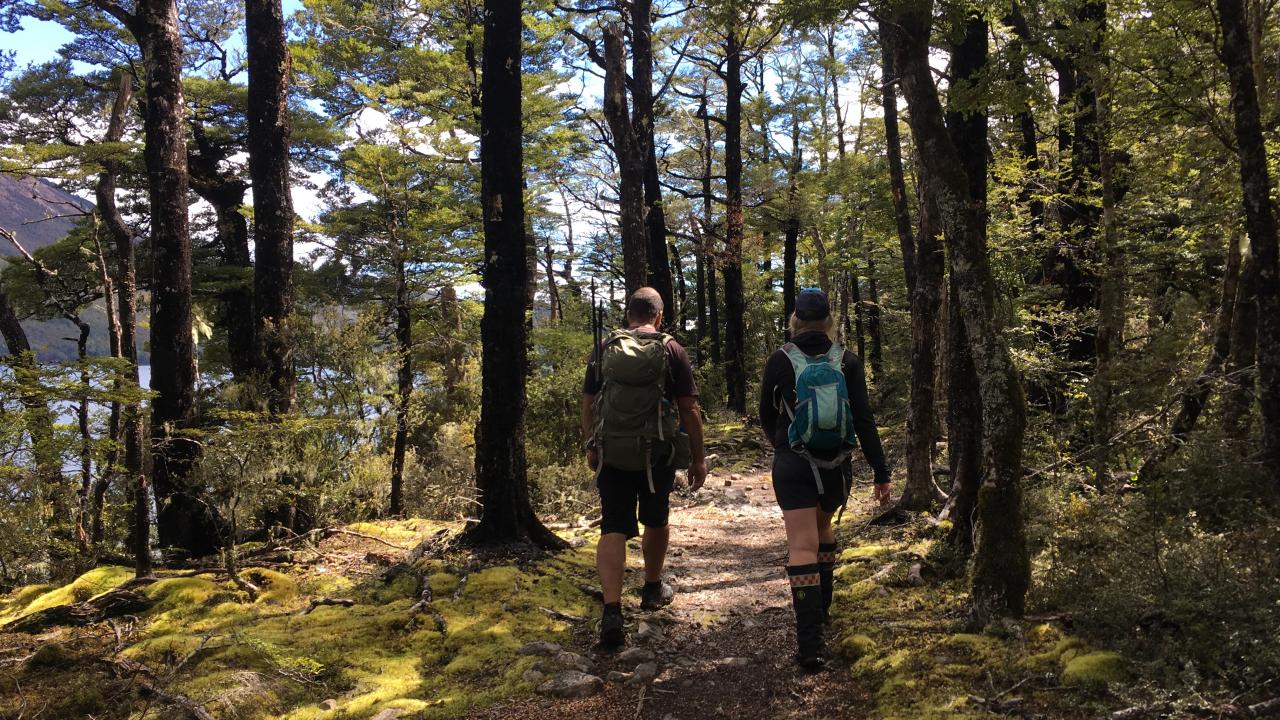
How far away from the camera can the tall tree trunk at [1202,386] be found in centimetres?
486

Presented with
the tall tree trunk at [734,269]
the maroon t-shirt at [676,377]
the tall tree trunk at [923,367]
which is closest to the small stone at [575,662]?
the maroon t-shirt at [676,377]

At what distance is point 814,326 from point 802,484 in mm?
946

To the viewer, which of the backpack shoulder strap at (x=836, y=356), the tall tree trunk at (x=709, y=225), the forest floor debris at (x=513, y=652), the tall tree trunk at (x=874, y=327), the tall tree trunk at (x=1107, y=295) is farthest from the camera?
the tall tree trunk at (x=874, y=327)

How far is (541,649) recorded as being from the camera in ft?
13.3

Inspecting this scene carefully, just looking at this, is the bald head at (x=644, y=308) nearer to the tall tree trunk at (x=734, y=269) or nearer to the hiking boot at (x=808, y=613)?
the hiking boot at (x=808, y=613)

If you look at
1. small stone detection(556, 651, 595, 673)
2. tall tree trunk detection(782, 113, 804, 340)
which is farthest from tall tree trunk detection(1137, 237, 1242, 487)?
tall tree trunk detection(782, 113, 804, 340)

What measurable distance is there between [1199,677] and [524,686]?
117 inches

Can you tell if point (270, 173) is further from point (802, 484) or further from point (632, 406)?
point (802, 484)

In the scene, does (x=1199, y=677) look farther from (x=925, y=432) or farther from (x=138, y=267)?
(x=138, y=267)

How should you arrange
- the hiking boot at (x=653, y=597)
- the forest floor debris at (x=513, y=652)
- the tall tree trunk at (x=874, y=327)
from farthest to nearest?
1. the tall tree trunk at (x=874, y=327)
2. the hiking boot at (x=653, y=597)
3. the forest floor debris at (x=513, y=652)

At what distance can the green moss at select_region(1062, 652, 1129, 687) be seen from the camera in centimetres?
271

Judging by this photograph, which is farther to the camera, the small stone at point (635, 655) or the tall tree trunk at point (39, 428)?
the small stone at point (635, 655)

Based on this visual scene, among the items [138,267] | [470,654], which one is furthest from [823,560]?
[138,267]

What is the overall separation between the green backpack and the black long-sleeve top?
651 millimetres
